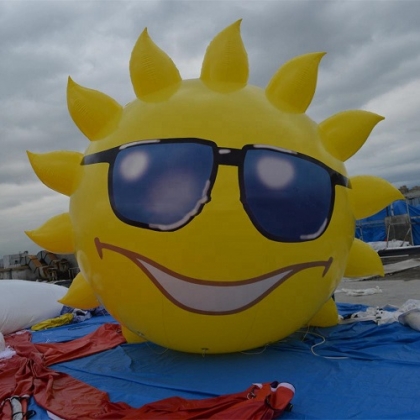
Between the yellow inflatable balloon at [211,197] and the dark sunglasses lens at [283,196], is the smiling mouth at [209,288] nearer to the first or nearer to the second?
the yellow inflatable balloon at [211,197]

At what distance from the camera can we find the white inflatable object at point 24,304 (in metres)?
6.78

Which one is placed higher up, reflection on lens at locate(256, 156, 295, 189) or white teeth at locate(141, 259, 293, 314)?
reflection on lens at locate(256, 156, 295, 189)

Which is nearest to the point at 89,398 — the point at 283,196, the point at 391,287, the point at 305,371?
the point at 305,371

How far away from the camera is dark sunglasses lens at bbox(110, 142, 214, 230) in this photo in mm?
3051

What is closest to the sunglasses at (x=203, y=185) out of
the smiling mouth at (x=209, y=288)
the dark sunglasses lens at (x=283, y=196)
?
the dark sunglasses lens at (x=283, y=196)

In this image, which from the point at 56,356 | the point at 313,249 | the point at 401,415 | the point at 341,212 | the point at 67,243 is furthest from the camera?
the point at 56,356

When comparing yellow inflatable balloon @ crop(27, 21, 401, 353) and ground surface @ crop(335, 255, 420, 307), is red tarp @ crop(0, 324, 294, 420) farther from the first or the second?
ground surface @ crop(335, 255, 420, 307)

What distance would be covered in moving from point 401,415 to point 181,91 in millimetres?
2776

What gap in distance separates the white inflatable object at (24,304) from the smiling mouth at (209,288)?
444 cm

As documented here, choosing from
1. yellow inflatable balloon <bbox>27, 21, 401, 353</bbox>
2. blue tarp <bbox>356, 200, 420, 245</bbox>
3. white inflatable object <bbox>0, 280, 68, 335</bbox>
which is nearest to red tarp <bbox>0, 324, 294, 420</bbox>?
yellow inflatable balloon <bbox>27, 21, 401, 353</bbox>

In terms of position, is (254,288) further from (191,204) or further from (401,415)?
(401,415)

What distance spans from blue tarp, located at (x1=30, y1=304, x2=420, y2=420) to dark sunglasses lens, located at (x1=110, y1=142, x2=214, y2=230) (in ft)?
4.58

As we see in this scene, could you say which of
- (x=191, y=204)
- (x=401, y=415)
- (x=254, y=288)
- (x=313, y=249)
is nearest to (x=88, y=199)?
(x=191, y=204)

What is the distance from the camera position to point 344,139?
376 cm
